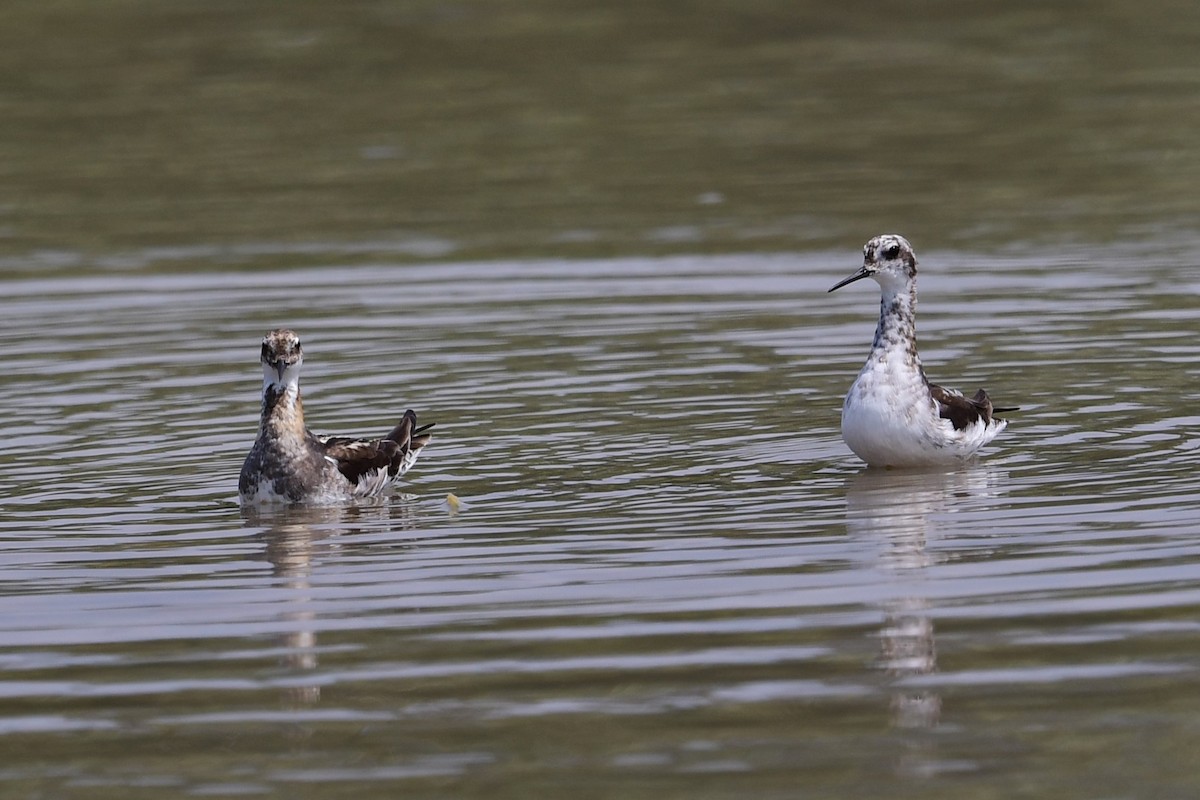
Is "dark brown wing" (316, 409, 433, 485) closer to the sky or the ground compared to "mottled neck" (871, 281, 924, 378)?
closer to the ground

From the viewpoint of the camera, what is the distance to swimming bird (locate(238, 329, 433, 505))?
14047 millimetres

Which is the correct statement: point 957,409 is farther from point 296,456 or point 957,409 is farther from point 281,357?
point 281,357

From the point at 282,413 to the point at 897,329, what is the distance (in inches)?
153

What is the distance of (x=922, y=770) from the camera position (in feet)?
27.2

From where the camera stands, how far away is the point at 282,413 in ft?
47.1

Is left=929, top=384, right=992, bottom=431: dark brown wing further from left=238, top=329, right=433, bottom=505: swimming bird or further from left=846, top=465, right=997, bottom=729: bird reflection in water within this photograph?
left=238, top=329, right=433, bottom=505: swimming bird

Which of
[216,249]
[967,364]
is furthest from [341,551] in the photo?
[216,249]

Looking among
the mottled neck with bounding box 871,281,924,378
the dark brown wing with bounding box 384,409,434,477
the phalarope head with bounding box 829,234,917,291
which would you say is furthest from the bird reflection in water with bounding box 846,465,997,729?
the dark brown wing with bounding box 384,409,434,477

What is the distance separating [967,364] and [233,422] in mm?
5598

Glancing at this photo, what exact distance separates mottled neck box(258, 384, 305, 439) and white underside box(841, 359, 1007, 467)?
337cm

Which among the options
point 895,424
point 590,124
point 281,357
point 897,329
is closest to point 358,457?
point 281,357

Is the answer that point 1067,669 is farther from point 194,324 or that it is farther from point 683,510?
point 194,324

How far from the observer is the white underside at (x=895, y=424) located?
14.2 m

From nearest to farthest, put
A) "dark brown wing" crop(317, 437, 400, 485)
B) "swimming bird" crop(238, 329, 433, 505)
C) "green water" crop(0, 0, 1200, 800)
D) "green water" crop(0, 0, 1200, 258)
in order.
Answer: "green water" crop(0, 0, 1200, 800), "swimming bird" crop(238, 329, 433, 505), "dark brown wing" crop(317, 437, 400, 485), "green water" crop(0, 0, 1200, 258)
